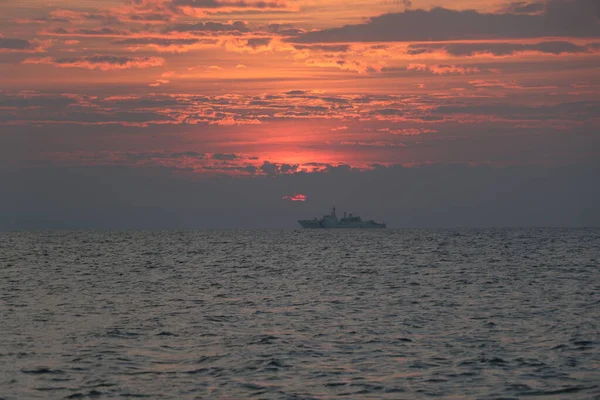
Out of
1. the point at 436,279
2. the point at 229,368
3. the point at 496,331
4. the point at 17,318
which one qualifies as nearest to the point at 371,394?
the point at 229,368

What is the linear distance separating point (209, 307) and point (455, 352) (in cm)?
1906

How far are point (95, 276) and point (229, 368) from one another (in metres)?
47.8

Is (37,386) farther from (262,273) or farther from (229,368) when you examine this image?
(262,273)

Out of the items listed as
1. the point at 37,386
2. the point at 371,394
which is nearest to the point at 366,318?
the point at 371,394

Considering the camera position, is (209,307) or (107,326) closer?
(107,326)

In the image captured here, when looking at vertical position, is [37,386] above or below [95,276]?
above

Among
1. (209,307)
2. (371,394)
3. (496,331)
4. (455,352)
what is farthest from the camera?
(209,307)

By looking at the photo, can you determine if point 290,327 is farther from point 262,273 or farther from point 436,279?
point 262,273

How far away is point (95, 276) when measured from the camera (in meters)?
71.7

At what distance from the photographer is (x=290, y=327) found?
36.0 m

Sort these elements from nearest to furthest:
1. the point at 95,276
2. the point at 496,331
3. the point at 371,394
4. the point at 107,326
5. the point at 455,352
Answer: the point at 371,394 → the point at 455,352 → the point at 496,331 → the point at 107,326 → the point at 95,276

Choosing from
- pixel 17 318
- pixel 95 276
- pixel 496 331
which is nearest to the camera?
pixel 496 331

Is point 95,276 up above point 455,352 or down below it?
below

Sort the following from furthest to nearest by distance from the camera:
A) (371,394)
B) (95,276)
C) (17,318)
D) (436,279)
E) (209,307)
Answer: (95,276) → (436,279) → (209,307) → (17,318) → (371,394)
